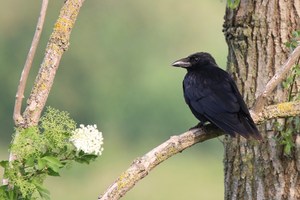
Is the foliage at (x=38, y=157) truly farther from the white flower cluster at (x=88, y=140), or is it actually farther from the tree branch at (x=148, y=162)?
the tree branch at (x=148, y=162)

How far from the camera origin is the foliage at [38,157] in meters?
3.81

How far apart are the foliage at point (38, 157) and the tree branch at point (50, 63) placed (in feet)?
0.22

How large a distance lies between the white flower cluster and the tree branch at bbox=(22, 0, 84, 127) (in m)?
0.23

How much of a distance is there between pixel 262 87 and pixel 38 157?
2707 mm

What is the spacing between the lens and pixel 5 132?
22.5 m

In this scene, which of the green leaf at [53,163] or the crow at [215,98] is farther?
the crow at [215,98]

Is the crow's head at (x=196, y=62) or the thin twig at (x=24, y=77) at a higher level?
the crow's head at (x=196, y=62)

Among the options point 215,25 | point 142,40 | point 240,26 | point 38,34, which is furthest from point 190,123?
point 38,34

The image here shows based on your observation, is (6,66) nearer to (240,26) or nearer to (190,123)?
(190,123)

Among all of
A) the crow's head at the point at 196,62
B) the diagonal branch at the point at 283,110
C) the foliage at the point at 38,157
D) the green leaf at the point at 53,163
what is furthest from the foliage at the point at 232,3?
the green leaf at the point at 53,163

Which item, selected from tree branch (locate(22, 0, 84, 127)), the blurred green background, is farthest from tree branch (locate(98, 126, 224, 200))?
the blurred green background

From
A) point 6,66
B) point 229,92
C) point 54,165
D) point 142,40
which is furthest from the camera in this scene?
point 142,40

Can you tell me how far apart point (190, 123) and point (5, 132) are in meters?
4.78

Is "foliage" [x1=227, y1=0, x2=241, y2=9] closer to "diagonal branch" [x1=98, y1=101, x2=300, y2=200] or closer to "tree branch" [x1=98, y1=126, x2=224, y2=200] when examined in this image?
"diagonal branch" [x1=98, y1=101, x2=300, y2=200]
